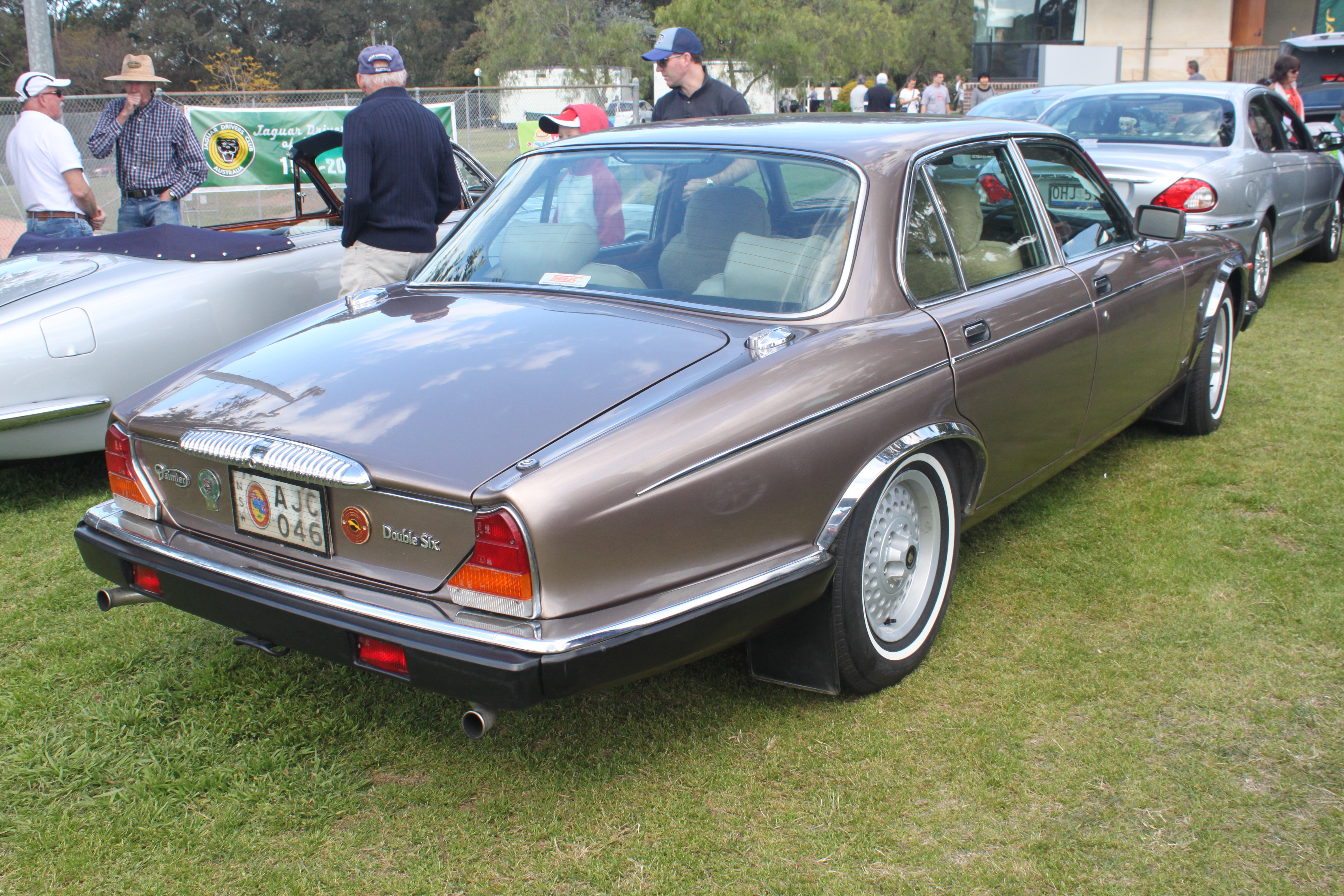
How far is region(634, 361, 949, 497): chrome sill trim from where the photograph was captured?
2.18 metres

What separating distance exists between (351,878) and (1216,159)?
695 centimetres

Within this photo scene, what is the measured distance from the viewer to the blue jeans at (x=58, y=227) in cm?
637

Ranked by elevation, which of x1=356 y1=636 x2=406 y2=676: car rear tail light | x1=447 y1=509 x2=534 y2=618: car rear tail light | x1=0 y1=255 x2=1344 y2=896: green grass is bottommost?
x1=0 y1=255 x2=1344 y2=896: green grass

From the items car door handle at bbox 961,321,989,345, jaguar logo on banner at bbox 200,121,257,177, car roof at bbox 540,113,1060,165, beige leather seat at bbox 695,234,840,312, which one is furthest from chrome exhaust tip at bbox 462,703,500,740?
jaguar logo on banner at bbox 200,121,257,177

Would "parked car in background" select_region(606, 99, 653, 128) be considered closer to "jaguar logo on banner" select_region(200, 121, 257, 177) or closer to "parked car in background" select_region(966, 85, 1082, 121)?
"jaguar logo on banner" select_region(200, 121, 257, 177)

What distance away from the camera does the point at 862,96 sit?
25016 millimetres

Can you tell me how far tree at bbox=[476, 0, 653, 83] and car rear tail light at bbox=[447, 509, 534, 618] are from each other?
36.6m

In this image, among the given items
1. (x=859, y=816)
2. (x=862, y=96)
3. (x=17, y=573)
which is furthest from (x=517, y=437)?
(x=862, y=96)

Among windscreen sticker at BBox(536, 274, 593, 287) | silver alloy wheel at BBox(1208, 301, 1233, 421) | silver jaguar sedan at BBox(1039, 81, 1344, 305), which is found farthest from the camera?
silver jaguar sedan at BBox(1039, 81, 1344, 305)

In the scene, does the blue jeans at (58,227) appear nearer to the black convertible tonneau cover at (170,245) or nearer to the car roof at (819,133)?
the black convertible tonneau cover at (170,245)

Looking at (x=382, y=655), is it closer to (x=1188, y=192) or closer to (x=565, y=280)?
(x=565, y=280)

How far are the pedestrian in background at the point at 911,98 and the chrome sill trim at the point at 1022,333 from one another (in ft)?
73.9

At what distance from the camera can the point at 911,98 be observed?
2536cm

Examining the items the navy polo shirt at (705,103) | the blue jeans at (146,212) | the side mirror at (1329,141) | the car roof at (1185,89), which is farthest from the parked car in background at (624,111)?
the blue jeans at (146,212)
